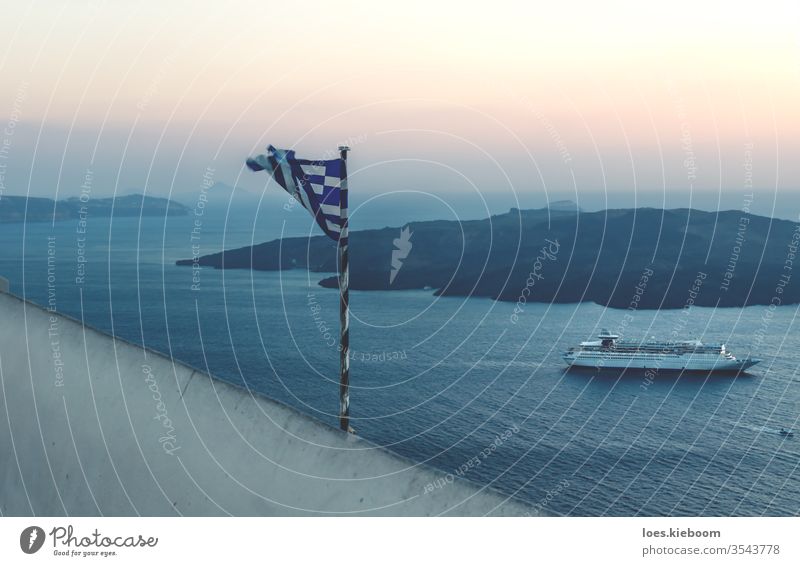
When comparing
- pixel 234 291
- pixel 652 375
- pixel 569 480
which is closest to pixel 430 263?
pixel 234 291

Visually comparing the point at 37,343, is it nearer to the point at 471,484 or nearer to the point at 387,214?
the point at 471,484

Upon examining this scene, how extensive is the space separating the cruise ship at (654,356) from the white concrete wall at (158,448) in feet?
187

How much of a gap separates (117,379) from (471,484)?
3901 mm

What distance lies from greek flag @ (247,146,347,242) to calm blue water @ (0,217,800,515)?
32.2m

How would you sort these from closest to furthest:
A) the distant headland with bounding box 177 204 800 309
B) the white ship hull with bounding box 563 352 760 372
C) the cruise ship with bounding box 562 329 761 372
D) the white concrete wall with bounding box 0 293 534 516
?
the white concrete wall with bounding box 0 293 534 516, the white ship hull with bounding box 563 352 760 372, the cruise ship with bounding box 562 329 761 372, the distant headland with bounding box 177 204 800 309

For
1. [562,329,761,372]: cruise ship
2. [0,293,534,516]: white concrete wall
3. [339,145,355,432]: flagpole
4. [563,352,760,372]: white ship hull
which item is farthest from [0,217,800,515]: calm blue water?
[339,145,355,432]: flagpole

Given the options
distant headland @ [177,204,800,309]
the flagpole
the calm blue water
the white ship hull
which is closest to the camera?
A: the flagpole

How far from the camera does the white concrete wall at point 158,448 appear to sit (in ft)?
19.9

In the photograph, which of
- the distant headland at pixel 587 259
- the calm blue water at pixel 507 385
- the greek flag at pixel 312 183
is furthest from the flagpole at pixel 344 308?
the distant headland at pixel 587 259

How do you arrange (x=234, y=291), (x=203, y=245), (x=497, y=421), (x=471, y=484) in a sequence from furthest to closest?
(x=203, y=245)
(x=234, y=291)
(x=497, y=421)
(x=471, y=484)

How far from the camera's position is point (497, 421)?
49469 mm

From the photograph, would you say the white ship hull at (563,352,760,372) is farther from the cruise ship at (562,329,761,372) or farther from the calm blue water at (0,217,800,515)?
the calm blue water at (0,217,800,515)

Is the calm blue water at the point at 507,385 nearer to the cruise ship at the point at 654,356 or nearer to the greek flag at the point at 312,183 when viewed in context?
the cruise ship at the point at 654,356

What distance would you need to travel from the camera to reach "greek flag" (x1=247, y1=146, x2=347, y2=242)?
7766 mm
